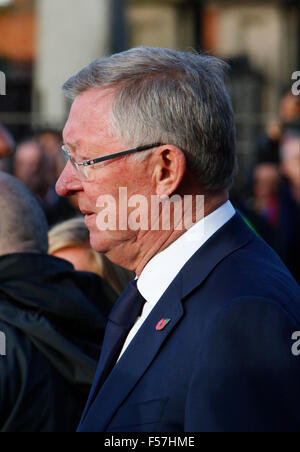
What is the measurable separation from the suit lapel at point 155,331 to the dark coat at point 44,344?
2.02ft

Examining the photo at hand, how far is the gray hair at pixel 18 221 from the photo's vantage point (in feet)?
9.70

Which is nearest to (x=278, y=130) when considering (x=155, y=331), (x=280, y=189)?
(x=280, y=189)

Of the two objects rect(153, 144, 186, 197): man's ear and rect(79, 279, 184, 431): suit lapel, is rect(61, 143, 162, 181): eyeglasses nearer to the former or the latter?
rect(153, 144, 186, 197): man's ear

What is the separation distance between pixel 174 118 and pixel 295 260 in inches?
186

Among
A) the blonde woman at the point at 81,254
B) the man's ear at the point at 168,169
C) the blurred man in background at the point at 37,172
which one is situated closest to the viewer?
the man's ear at the point at 168,169

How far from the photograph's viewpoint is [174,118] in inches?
83.5

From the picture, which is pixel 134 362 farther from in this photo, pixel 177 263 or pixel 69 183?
pixel 69 183

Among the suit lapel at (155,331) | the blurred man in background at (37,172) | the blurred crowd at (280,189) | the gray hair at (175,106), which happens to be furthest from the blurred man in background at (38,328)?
the blurred man in background at (37,172)

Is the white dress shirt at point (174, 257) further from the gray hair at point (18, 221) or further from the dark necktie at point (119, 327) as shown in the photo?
the gray hair at point (18, 221)

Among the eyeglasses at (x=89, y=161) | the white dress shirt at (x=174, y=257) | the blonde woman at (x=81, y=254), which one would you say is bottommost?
the blonde woman at (x=81, y=254)

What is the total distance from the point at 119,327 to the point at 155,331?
26 cm

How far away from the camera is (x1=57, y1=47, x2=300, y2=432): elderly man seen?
5.95 ft
